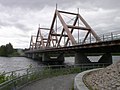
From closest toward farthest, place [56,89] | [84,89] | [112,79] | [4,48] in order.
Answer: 1. [84,89]
2. [112,79]
3. [56,89]
4. [4,48]

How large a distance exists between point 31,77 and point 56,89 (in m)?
4.97

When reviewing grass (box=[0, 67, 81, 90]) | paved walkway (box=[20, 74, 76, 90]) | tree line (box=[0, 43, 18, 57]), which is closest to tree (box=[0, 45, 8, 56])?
tree line (box=[0, 43, 18, 57])

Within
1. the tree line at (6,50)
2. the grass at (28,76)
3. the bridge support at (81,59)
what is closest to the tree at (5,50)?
the tree line at (6,50)

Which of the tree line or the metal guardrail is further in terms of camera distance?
the tree line

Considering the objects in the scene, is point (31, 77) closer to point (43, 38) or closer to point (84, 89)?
point (84, 89)

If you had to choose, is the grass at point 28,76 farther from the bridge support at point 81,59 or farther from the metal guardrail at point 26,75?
the bridge support at point 81,59

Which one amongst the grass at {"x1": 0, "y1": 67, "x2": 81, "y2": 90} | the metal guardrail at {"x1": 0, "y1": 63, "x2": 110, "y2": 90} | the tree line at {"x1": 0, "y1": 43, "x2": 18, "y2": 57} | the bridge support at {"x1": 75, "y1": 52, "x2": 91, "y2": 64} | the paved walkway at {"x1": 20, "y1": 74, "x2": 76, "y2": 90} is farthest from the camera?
the tree line at {"x1": 0, "y1": 43, "x2": 18, "y2": 57}

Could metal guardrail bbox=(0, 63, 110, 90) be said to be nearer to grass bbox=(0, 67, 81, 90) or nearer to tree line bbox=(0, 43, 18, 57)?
grass bbox=(0, 67, 81, 90)

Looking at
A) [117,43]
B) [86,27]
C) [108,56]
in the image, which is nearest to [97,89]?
[117,43]

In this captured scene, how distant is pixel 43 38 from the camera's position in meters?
120

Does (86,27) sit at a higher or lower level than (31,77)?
higher

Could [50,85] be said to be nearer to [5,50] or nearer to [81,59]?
[81,59]

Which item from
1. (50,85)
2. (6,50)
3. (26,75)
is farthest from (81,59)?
(6,50)

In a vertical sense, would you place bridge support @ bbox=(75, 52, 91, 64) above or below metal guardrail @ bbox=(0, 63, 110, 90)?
below
